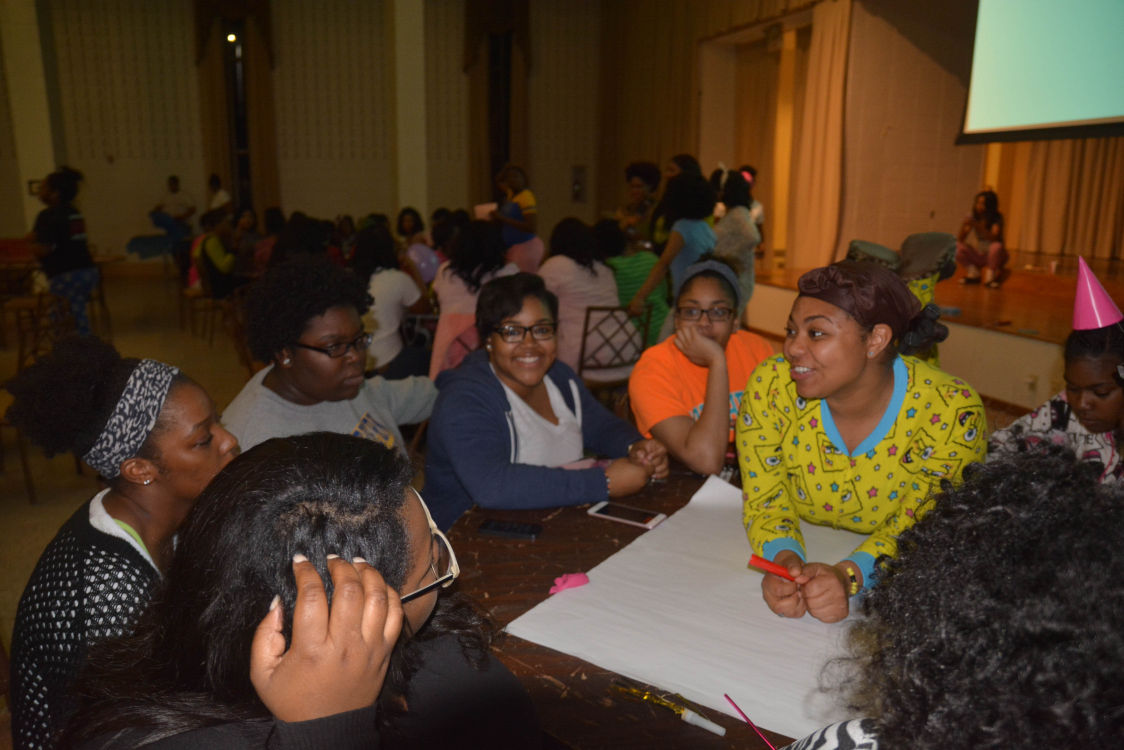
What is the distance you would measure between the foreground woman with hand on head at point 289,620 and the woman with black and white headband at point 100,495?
0.92 ft

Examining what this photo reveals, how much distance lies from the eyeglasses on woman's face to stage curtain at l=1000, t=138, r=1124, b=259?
10378mm

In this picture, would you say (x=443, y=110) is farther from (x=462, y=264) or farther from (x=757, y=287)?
(x=462, y=264)

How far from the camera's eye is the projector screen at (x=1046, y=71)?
398 cm

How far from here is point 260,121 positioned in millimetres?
Answer: 10492

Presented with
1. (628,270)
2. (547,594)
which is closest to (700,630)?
(547,594)

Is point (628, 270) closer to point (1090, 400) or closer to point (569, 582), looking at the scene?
point (1090, 400)

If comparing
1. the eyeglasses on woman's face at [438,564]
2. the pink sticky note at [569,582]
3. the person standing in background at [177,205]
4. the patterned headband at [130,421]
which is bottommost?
the pink sticky note at [569,582]

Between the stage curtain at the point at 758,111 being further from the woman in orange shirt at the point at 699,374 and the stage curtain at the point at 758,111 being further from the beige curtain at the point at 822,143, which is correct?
the woman in orange shirt at the point at 699,374

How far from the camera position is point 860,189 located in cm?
720

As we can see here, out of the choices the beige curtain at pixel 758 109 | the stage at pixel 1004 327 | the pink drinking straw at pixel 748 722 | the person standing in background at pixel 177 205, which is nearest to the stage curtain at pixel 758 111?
the beige curtain at pixel 758 109

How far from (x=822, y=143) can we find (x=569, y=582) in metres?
7.04

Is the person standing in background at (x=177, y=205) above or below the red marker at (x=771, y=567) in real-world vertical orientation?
above

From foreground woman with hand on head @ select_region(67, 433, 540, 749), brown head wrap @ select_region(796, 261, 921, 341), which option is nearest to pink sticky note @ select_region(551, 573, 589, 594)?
foreground woman with hand on head @ select_region(67, 433, 540, 749)

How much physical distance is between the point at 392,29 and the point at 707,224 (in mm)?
3177
